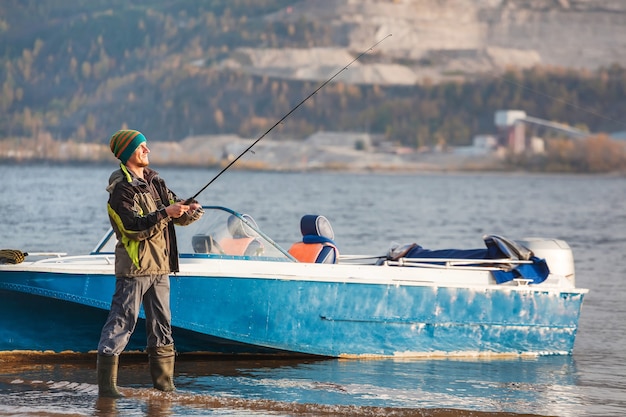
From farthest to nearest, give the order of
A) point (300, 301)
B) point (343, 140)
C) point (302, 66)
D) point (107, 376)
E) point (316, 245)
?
point (302, 66)
point (343, 140)
point (316, 245)
point (300, 301)
point (107, 376)

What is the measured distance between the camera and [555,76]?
164m

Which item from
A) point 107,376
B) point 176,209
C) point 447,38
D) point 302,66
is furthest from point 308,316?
point 447,38

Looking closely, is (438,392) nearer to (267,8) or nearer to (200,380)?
(200,380)

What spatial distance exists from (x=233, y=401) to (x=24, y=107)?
150324mm

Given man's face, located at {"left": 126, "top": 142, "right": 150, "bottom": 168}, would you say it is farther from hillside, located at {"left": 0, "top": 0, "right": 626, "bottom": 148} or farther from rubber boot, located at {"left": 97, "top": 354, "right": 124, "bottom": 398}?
hillside, located at {"left": 0, "top": 0, "right": 626, "bottom": 148}

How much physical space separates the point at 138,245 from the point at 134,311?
1.48ft

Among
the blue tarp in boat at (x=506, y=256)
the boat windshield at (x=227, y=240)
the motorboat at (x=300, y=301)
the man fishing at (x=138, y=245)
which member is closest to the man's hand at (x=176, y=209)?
the man fishing at (x=138, y=245)

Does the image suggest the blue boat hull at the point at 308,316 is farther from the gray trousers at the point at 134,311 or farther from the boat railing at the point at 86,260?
the gray trousers at the point at 134,311

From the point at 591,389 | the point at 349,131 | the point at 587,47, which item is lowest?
the point at 591,389

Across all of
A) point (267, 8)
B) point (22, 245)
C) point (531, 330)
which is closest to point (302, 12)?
point (267, 8)

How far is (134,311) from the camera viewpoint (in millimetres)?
8078

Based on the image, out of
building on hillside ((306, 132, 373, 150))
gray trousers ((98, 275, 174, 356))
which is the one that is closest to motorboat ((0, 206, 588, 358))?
gray trousers ((98, 275, 174, 356))

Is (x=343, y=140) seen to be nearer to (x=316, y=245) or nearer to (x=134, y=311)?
(x=316, y=245)

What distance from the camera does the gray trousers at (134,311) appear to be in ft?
26.4
